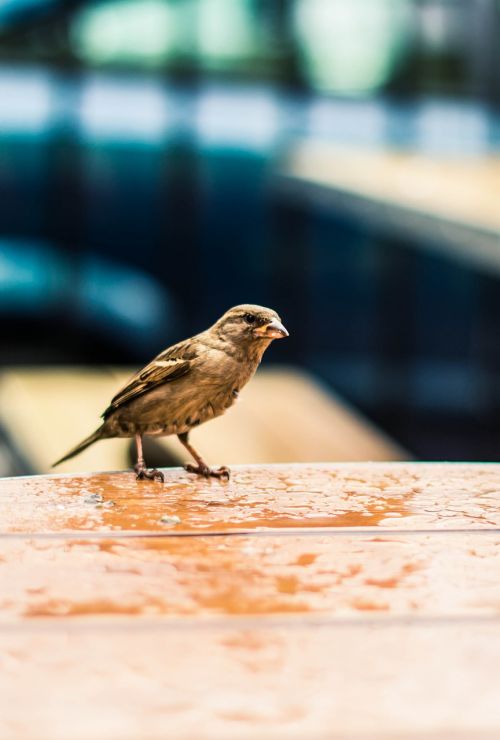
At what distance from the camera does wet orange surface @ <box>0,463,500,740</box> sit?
0.90 meters

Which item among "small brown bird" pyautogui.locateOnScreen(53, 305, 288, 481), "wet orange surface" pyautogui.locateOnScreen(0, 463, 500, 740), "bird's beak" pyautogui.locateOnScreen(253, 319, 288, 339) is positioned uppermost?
"bird's beak" pyautogui.locateOnScreen(253, 319, 288, 339)

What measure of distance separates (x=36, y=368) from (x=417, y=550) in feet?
24.4

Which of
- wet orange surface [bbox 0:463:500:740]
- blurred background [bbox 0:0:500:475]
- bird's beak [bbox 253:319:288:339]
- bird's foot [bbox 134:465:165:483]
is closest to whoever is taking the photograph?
wet orange surface [bbox 0:463:500:740]

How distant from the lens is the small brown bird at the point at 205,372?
6.49 feet

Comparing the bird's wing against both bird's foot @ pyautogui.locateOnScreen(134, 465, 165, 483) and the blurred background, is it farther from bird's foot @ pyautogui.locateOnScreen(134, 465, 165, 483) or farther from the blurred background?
the blurred background

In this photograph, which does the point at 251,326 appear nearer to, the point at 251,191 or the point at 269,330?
the point at 269,330

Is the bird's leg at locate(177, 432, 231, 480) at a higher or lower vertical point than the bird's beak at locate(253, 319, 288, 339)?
lower

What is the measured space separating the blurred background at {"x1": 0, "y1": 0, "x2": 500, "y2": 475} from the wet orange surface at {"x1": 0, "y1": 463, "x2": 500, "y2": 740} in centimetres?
689

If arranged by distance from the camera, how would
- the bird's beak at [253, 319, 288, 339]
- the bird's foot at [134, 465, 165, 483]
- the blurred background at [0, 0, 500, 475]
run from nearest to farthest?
the bird's foot at [134, 465, 165, 483], the bird's beak at [253, 319, 288, 339], the blurred background at [0, 0, 500, 475]

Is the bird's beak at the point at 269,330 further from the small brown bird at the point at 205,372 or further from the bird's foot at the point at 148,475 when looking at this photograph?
the bird's foot at the point at 148,475

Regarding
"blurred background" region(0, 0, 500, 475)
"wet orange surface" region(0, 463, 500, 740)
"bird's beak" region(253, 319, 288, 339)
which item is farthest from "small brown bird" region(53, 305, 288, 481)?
"blurred background" region(0, 0, 500, 475)

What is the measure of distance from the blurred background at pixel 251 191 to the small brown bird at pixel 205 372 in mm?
6412

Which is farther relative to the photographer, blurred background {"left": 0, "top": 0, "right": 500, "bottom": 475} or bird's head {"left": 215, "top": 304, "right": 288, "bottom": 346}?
blurred background {"left": 0, "top": 0, "right": 500, "bottom": 475}

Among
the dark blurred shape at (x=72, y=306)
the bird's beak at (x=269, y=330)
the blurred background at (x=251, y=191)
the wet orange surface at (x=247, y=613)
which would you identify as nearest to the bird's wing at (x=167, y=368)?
the bird's beak at (x=269, y=330)
